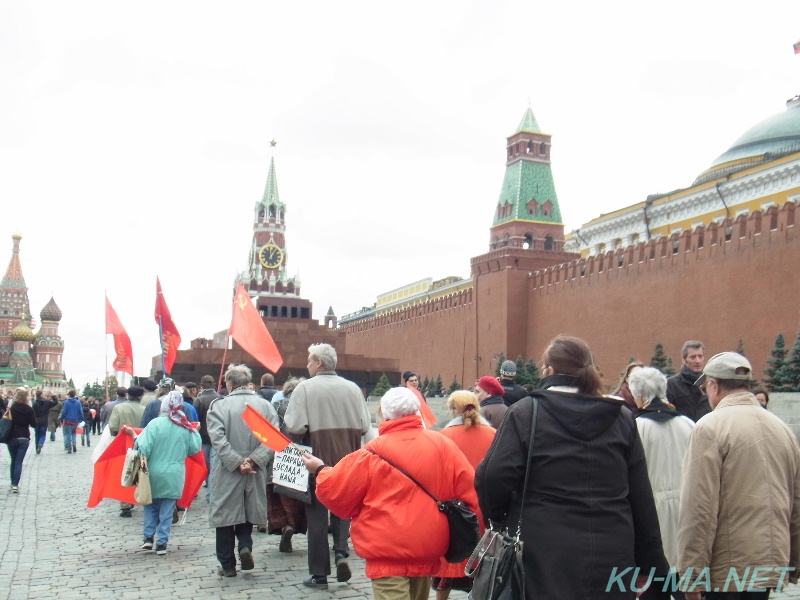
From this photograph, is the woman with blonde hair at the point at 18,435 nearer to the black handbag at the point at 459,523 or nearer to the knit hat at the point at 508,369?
the knit hat at the point at 508,369

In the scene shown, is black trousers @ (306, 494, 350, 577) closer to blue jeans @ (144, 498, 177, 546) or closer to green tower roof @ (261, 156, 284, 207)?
blue jeans @ (144, 498, 177, 546)

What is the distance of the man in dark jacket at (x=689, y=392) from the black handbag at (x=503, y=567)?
2347 mm

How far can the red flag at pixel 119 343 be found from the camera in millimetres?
13771

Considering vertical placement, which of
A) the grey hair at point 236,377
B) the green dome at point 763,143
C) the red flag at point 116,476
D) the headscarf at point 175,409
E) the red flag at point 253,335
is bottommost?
the red flag at point 116,476

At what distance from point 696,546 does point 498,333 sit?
34046mm

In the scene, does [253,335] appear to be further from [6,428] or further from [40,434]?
[40,434]

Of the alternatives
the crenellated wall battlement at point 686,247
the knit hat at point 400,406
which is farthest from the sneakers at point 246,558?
the crenellated wall battlement at point 686,247

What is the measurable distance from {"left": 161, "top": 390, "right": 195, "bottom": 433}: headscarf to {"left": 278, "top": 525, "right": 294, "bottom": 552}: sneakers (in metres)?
0.94

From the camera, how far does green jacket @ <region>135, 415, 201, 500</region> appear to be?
6.22 m

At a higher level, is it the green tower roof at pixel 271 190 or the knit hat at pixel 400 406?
the green tower roof at pixel 271 190

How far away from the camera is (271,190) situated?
232 ft

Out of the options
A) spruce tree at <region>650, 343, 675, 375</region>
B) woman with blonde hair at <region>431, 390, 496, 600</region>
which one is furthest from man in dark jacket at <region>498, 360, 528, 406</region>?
spruce tree at <region>650, 343, 675, 375</region>

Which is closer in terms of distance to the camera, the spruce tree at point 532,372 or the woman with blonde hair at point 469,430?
the woman with blonde hair at point 469,430

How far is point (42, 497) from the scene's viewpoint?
31.4ft
